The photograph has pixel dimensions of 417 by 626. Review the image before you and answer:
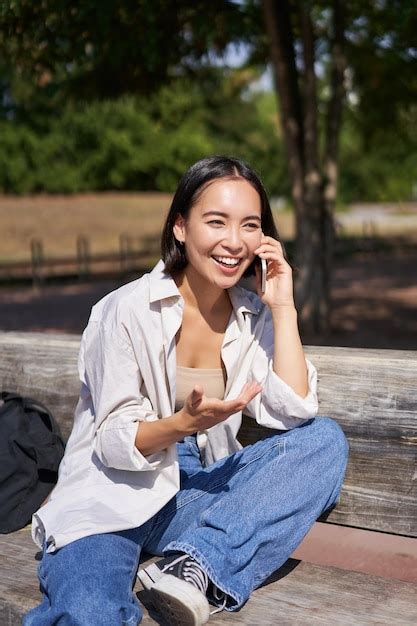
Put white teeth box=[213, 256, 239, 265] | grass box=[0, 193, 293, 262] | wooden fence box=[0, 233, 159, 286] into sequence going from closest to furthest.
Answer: white teeth box=[213, 256, 239, 265]
wooden fence box=[0, 233, 159, 286]
grass box=[0, 193, 293, 262]

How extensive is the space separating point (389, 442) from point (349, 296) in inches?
449

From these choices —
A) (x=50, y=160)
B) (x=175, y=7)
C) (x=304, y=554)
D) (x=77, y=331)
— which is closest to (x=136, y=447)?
(x=304, y=554)

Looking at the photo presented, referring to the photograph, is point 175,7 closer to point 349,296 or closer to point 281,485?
point 281,485

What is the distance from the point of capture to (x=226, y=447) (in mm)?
2920

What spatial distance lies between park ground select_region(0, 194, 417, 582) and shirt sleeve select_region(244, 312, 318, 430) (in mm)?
1106

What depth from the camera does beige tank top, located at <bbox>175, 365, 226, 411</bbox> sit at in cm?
280

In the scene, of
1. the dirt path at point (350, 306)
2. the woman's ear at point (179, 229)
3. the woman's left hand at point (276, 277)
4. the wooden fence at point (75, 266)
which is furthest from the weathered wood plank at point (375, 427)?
the wooden fence at point (75, 266)

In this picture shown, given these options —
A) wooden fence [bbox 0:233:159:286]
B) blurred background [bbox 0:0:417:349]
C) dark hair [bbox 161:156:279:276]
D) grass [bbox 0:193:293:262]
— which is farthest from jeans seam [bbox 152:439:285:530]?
grass [bbox 0:193:293:262]

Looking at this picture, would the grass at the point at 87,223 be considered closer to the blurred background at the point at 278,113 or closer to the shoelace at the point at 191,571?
the blurred background at the point at 278,113

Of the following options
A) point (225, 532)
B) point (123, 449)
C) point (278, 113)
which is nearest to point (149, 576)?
point (225, 532)

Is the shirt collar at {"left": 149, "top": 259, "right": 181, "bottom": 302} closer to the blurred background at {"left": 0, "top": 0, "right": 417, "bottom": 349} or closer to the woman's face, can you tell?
the woman's face

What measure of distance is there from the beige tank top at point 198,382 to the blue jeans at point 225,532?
0.67 feet

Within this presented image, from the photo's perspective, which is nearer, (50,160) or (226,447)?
(226,447)

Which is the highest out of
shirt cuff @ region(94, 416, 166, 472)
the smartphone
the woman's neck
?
the smartphone
